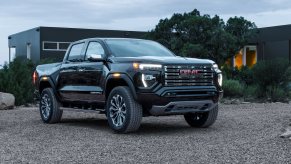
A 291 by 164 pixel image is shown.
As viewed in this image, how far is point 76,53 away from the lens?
42.6 ft

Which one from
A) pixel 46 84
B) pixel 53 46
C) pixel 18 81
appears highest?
pixel 53 46

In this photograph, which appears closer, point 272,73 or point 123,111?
point 123,111

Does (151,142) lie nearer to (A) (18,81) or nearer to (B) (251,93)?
(A) (18,81)

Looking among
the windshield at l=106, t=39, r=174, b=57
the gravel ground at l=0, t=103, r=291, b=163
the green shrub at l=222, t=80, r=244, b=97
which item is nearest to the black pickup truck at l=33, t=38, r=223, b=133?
the windshield at l=106, t=39, r=174, b=57

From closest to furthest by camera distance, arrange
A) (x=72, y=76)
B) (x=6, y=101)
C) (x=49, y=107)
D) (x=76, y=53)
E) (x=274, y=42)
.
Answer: (x=72, y=76)
(x=76, y=53)
(x=49, y=107)
(x=6, y=101)
(x=274, y=42)

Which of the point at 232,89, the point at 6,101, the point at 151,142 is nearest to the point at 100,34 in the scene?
the point at 232,89

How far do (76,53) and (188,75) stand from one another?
323 cm

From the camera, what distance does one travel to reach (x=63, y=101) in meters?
13.2

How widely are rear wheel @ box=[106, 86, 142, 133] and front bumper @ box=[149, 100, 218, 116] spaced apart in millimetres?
305

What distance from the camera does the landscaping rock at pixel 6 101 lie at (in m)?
18.4

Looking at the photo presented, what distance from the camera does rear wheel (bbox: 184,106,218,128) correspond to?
11.8 metres

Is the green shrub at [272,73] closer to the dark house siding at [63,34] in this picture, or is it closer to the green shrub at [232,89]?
the green shrub at [232,89]

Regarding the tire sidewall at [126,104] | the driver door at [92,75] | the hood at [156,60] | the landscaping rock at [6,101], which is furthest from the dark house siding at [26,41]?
the hood at [156,60]

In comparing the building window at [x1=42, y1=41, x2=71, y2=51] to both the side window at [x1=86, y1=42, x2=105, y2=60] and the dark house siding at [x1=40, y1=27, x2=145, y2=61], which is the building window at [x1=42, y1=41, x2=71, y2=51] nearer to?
the dark house siding at [x1=40, y1=27, x2=145, y2=61]
